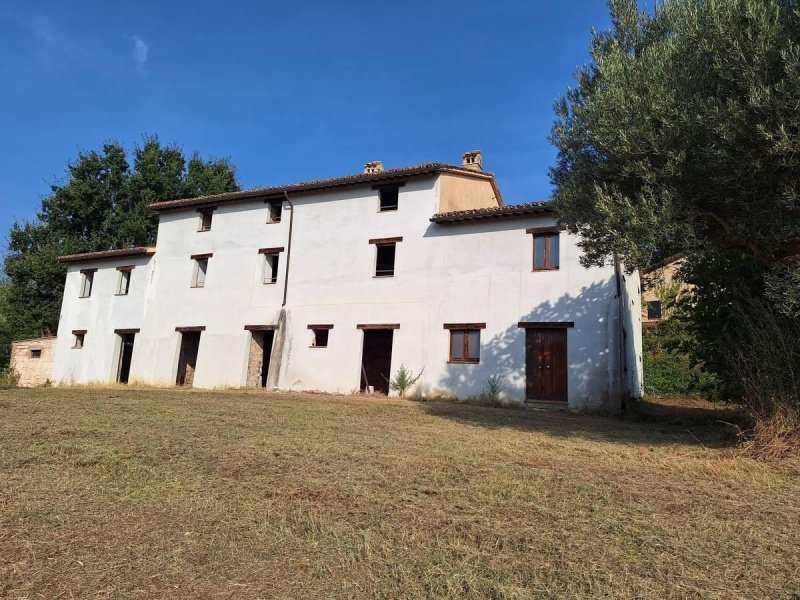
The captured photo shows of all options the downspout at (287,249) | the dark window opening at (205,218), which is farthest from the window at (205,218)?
the downspout at (287,249)

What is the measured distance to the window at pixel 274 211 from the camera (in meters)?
22.8

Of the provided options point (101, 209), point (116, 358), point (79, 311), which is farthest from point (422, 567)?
point (101, 209)

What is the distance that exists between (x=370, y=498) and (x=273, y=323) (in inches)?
675

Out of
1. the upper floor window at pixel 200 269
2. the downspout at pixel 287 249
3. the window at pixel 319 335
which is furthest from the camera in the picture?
the upper floor window at pixel 200 269

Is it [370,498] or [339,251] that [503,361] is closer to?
[339,251]

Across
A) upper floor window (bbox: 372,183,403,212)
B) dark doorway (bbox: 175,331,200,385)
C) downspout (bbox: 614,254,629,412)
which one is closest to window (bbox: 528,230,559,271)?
downspout (bbox: 614,254,629,412)

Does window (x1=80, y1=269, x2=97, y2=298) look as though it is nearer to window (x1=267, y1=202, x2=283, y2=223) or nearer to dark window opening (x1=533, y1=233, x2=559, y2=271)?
window (x1=267, y1=202, x2=283, y2=223)

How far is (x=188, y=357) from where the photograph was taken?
24.4 metres

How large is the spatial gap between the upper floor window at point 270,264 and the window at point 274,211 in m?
1.39

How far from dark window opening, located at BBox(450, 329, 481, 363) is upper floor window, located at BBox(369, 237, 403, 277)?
3.52 m

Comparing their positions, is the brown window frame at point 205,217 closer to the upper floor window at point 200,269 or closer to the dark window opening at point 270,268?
the upper floor window at point 200,269

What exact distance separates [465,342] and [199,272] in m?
13.2

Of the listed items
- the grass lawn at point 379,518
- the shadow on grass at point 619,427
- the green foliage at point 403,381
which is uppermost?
the green foliage at point 403,381

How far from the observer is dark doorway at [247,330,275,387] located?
853 inches
